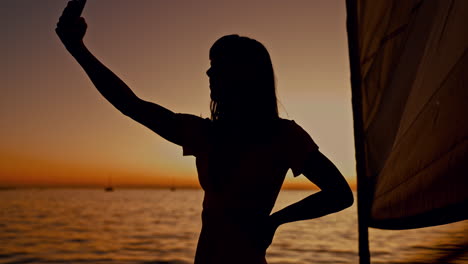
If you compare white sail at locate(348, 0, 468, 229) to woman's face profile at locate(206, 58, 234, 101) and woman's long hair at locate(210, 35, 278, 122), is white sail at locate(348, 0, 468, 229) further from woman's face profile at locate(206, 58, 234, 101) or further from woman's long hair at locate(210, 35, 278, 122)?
woman's face profile at locate(206, 58, 234, 101)

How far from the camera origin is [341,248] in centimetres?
2423

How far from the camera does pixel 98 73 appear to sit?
147 cm

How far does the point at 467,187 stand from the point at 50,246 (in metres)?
24.3

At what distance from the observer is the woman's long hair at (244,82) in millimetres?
1548

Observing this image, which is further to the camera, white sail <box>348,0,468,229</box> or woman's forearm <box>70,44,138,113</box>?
woman's forearm <box>70,44,138,113</box>

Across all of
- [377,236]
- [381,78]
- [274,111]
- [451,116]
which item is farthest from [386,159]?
[377,236]

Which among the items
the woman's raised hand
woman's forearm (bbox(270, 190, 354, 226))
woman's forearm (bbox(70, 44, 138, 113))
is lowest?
woman's forearm (bbox(270, 190, 354, 226))

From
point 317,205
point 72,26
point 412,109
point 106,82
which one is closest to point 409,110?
point 412,109

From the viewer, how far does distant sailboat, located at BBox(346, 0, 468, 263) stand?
1.22 meters

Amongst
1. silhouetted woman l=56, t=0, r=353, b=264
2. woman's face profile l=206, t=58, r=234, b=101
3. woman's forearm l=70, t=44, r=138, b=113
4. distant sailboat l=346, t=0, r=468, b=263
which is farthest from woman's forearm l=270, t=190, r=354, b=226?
woman's forearm l=70, t=44, r=138, b=113

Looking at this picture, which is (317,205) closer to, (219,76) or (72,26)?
(219,76)

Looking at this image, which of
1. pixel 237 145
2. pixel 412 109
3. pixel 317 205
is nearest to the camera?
pixel 317 205

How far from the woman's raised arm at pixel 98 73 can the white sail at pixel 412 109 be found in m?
0.72

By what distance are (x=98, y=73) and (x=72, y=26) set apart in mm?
143
